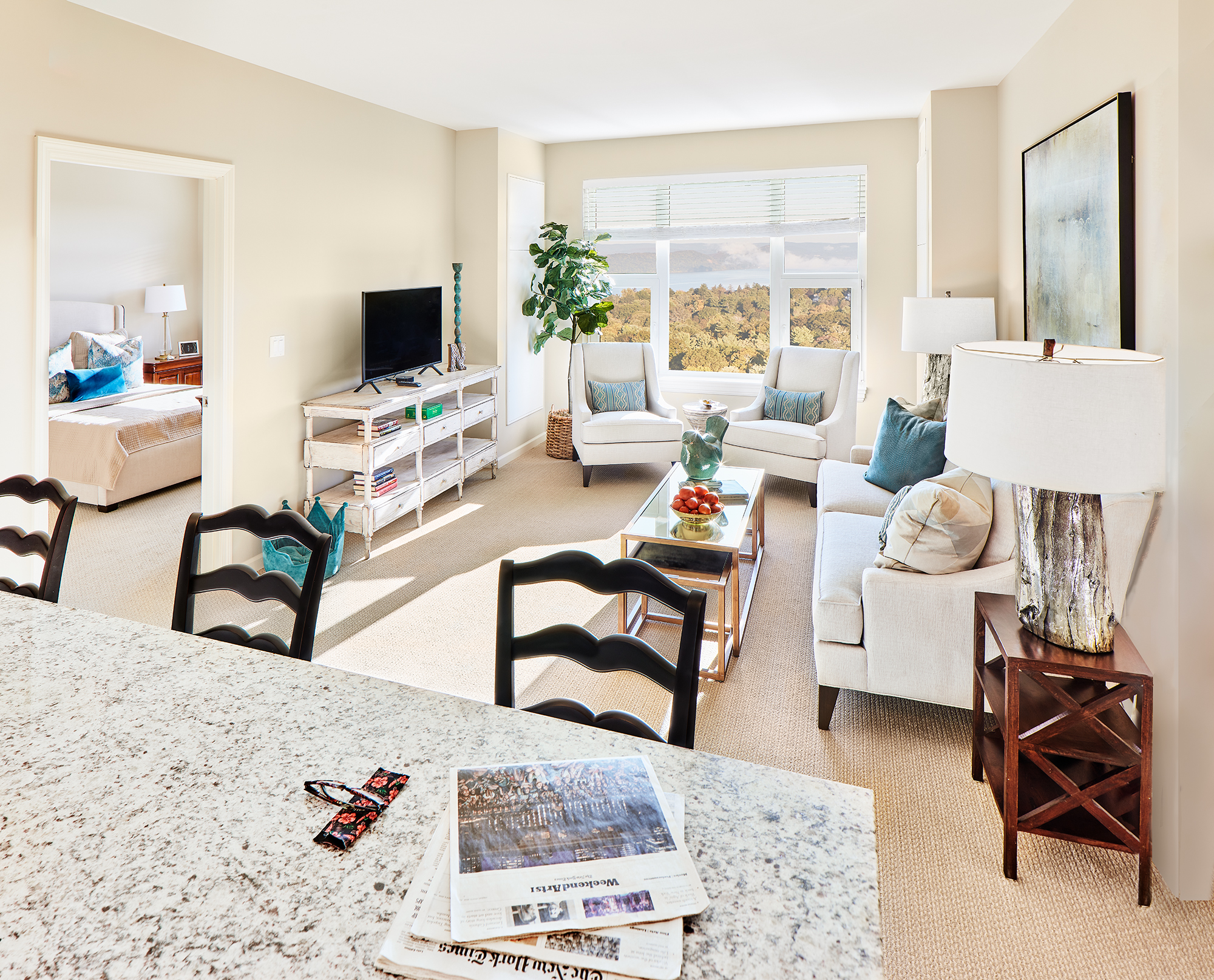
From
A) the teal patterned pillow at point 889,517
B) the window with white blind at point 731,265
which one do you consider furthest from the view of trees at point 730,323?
the teal patterned pillow at point 889,517

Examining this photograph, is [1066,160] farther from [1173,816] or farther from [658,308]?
[658,308]

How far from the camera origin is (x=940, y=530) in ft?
8.09

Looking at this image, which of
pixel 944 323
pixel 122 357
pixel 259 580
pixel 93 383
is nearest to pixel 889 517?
pixel 944 323

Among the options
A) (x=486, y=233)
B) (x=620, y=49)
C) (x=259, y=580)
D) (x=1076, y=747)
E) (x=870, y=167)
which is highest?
(x=870, y=167)

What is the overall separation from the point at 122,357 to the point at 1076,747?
6589 mm

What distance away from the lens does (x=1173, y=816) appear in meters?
1.84

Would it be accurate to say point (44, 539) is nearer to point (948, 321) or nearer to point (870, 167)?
point (948, 321)

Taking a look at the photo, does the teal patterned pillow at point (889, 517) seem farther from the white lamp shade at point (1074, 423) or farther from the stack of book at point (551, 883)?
the stack of book at point (551, 883)

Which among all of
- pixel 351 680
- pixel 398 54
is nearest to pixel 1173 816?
pixel 351 680

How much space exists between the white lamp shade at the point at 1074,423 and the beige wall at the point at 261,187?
330 centimetres

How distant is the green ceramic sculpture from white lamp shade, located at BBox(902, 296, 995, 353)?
4.47 feet

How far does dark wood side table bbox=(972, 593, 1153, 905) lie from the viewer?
1.80 m

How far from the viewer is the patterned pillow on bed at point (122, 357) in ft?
19.7

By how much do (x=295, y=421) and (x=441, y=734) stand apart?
3.67 meters
